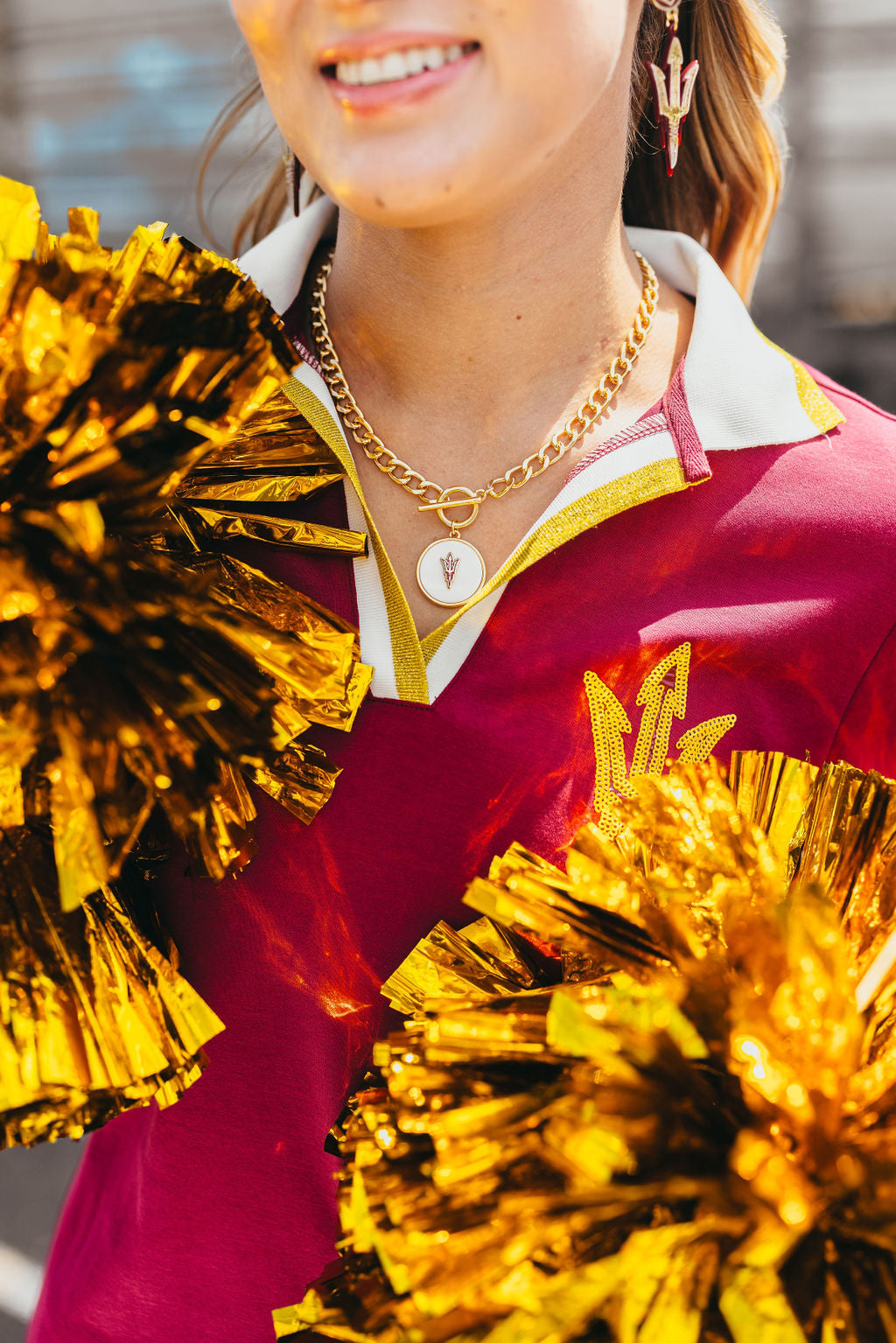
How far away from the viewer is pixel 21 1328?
225 cm

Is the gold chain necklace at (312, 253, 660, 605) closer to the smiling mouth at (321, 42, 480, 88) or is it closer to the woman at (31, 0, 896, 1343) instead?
the woman at (31, 0, 896, 1343)

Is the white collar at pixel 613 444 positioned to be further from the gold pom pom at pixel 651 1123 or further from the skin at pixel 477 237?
the gold pom pom at pixel 651 1123

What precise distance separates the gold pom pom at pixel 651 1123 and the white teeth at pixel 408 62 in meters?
0.49

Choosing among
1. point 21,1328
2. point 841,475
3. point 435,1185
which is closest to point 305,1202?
point 435,1185

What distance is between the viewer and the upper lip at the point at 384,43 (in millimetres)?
747

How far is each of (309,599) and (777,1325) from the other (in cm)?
50

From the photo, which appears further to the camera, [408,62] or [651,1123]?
[408,62]

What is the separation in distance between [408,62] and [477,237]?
16 centimetres

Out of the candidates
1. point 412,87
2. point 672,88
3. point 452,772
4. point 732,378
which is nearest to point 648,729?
point 452,772

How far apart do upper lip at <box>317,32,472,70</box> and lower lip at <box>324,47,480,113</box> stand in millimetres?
13

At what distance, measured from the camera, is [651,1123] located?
577 mm

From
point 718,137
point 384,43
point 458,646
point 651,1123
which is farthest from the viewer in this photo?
point 718,137

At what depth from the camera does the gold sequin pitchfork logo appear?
0.86 m

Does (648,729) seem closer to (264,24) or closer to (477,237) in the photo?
(477,237)
